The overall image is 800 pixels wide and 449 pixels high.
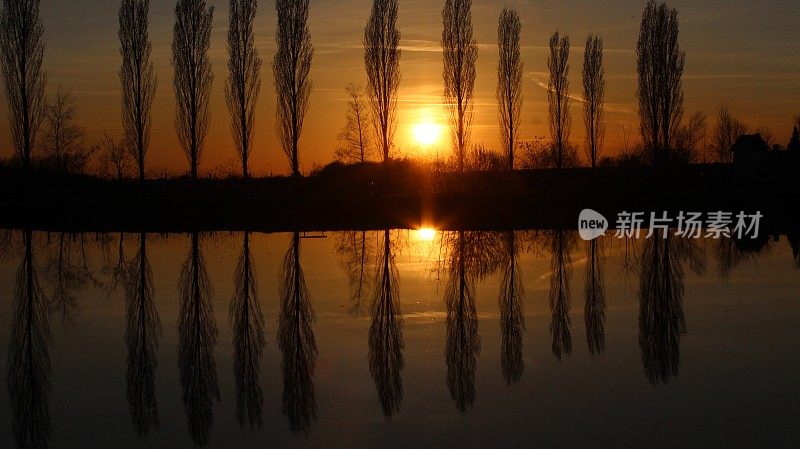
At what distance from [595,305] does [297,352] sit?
4.39m

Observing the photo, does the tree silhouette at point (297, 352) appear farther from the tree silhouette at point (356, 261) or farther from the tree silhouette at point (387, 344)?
the tree silhouette at point (356, 261)

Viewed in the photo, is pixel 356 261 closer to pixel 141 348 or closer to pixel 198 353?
pixel 141 348

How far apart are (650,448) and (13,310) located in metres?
8.78

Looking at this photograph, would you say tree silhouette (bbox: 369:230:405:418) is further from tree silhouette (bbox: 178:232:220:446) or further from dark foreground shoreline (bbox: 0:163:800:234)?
dark foreground shoreline (bbox: 0:163:800:234)

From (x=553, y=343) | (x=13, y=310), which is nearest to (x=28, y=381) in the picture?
(x=13, y=310)

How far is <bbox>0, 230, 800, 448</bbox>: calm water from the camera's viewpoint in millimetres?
6238

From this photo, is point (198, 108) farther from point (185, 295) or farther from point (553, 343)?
point (553, 343)

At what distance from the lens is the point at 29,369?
812 cm

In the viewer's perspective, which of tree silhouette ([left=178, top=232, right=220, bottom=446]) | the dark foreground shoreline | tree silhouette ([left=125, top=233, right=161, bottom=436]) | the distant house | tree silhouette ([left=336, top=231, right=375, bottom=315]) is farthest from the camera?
the distant house

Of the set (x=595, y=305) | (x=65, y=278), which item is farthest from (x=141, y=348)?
(x=65, y=278)

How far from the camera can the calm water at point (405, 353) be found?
6.24 meters

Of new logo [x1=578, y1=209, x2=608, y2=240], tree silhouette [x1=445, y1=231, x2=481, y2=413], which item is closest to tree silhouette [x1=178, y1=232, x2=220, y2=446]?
tree silhouette [x1=445, y1=231, x2=481, y2=413]

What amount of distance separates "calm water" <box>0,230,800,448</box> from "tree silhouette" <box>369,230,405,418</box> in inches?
1.3

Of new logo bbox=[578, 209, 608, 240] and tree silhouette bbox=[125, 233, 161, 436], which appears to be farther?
new logo bbox=[578, 209, 608, 240]
